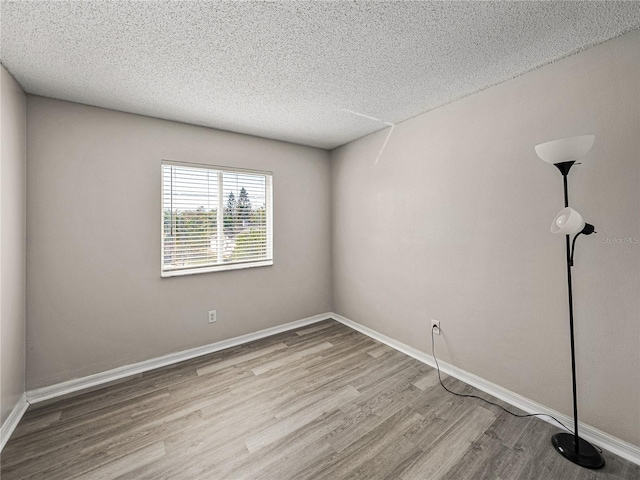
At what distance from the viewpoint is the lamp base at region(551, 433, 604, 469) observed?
1.55 meters

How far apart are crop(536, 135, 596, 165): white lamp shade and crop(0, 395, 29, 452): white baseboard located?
3782mm

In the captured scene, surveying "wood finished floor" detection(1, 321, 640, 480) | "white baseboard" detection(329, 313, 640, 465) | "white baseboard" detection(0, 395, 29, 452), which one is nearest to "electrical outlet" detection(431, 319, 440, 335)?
"white baseboard" detection(329, 313, 640, 465)

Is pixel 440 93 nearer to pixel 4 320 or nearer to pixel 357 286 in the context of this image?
pixel 357 286

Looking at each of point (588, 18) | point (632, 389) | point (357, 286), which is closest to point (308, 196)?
point (357, 286)

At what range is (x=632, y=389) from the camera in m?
1.59

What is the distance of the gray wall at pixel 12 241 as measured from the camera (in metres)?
1.76

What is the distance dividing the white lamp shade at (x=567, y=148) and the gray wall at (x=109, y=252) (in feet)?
8.96

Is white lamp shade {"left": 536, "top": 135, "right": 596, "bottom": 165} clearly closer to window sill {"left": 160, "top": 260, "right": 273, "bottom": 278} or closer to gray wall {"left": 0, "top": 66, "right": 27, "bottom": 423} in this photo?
window sill {"left": 160, "top": 260, "right": 273, "bottom": 278}

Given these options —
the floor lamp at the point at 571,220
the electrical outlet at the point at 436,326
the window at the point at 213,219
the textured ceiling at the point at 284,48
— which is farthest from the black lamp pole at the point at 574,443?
the window at the point at 213,219

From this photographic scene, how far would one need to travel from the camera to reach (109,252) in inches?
96.7

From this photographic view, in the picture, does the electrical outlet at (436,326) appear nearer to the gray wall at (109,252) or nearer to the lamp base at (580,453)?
the lamp base at (580,453)

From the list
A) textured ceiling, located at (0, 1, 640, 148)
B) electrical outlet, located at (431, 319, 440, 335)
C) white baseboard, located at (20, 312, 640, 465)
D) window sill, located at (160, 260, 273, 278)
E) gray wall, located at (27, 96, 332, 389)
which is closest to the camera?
textured ceiling, located at (0, 1, 640, 148)

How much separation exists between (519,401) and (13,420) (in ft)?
12.1

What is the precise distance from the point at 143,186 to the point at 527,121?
3.32 m
